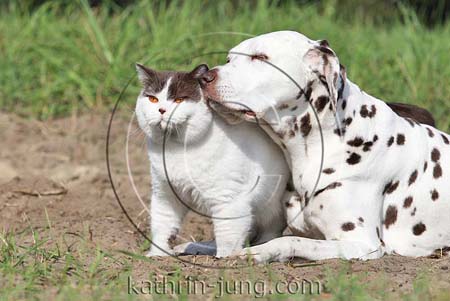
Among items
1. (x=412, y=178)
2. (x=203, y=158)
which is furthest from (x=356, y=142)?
(x=203, y=158)

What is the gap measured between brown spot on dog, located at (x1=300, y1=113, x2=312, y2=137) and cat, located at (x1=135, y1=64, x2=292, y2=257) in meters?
0.22

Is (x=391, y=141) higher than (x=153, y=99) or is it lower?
lower

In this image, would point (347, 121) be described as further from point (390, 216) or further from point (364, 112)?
point (390, 216)

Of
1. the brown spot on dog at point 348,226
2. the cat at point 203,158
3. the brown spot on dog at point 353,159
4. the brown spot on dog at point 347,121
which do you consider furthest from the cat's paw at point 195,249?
the brown spot on dog at point 347,121

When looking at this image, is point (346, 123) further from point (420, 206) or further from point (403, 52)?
point (403, 52)

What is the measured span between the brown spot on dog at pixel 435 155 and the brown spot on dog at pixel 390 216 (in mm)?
407

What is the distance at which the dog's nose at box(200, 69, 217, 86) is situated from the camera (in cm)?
448

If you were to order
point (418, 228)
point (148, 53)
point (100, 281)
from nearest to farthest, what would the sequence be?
1. point (100, 281)
2. point (418, 228)
3. point (148, 53)

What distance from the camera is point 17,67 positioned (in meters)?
8.52

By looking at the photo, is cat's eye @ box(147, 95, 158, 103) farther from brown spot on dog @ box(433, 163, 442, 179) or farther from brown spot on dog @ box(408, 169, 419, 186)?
brown spot on dog @ box(433, 163, 442, 179)

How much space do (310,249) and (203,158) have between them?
75 centimetres

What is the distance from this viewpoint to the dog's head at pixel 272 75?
445 cm

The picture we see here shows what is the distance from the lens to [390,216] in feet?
16.0

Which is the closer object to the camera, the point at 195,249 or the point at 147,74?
the point at 147,74
